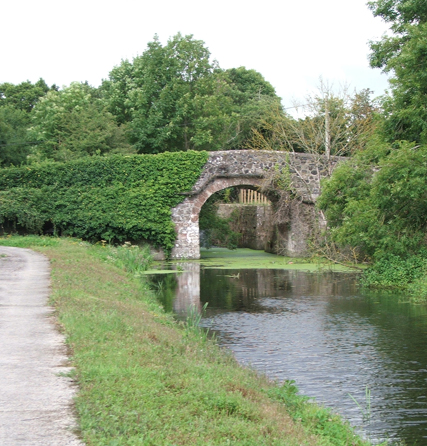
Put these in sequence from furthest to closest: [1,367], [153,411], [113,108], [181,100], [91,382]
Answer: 1. [113,108]
2. [181,100]
3. [1,367]
4. [91,382]
5. [153,411]

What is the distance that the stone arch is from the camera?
25.8 meters

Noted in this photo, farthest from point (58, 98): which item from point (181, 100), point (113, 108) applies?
point (181, 100)

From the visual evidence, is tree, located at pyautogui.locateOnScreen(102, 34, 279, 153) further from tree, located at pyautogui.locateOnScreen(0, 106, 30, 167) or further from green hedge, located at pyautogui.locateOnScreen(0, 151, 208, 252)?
green hedge, located at pyautogui.locateOnScreen(0, 151, 208, 252)

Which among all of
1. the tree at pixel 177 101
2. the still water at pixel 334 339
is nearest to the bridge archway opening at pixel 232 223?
the tree at pixel 177 101

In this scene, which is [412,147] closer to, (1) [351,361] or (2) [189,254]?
(1) [351,361]

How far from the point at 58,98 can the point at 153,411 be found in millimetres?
37267

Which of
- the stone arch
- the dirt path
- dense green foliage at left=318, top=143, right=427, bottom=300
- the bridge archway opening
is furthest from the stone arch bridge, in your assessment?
the dirt path

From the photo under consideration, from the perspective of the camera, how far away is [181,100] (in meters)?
34.8

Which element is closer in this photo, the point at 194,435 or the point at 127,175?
the point at 194,435

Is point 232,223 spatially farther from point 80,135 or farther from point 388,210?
point 388,210

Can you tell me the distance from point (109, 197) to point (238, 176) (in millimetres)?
5209

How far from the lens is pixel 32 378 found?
5793 mm

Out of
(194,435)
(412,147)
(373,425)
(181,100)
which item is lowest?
(373,425)

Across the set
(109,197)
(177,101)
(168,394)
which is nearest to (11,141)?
(177,101)
